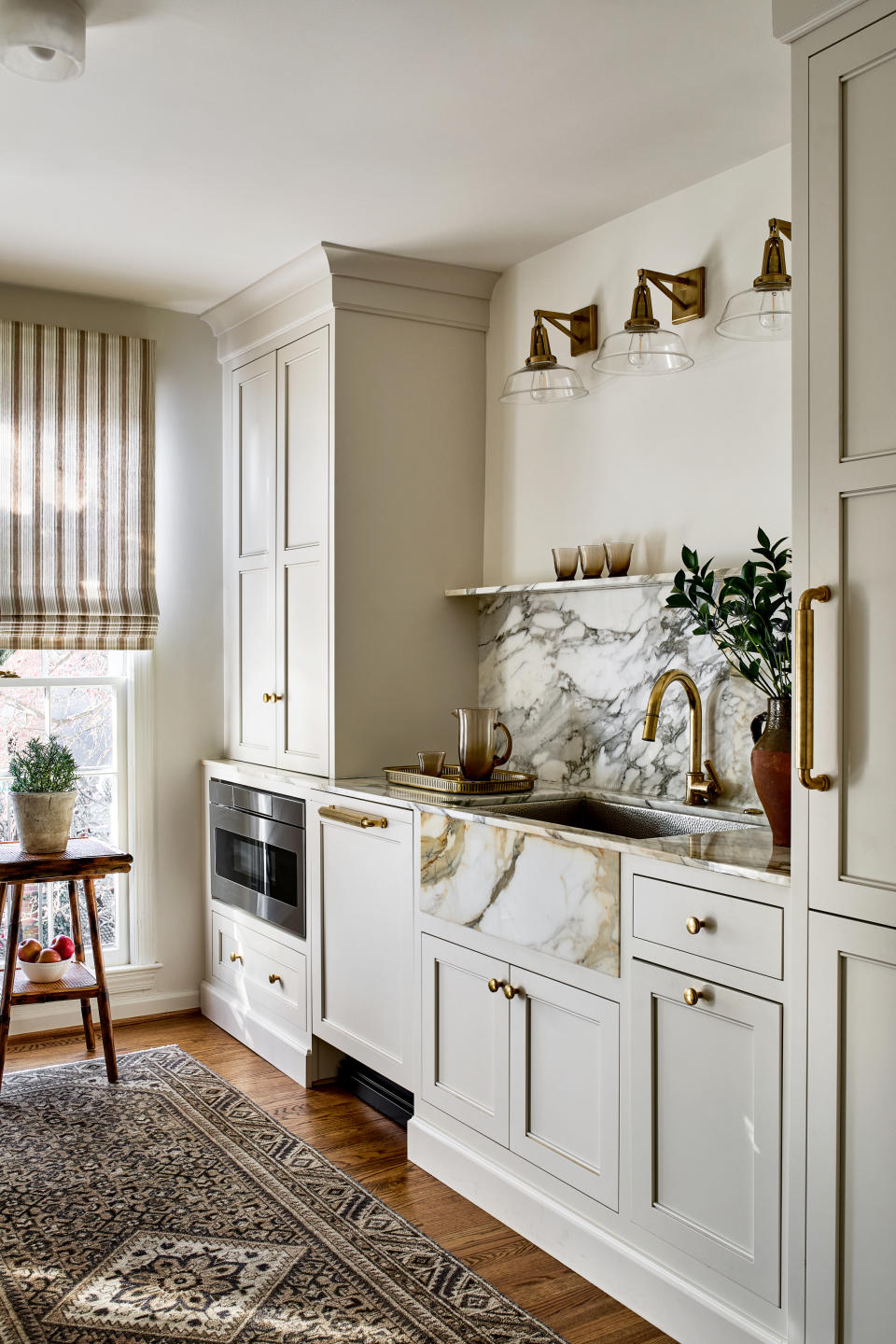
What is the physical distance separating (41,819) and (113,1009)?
37.4 inches

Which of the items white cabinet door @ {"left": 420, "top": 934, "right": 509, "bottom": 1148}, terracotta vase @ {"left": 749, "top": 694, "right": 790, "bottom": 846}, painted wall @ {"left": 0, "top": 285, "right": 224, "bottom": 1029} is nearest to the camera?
terracotta vase @ {"left": 749, "top": 694, "right": 790, "bottom": 846}

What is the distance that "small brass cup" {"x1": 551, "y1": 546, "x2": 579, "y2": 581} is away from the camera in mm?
3195

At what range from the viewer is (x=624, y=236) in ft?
10.4

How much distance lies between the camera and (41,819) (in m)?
3.52

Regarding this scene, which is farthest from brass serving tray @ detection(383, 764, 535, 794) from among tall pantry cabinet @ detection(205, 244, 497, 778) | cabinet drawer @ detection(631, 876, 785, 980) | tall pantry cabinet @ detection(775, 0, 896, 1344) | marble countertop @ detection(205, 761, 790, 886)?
tall pantry cabinet @ detection(775, 0, 896, 1344)

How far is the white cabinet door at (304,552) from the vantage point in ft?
11.7

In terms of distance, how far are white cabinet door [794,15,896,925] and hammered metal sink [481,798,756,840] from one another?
2.94ft

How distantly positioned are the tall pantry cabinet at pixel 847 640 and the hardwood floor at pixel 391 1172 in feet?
1.86

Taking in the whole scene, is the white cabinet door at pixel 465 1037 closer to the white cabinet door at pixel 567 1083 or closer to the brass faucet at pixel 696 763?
the white cabinet door at pixel 567 1083

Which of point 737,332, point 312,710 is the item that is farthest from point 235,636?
point 737,332

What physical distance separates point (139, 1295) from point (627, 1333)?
0.98 m

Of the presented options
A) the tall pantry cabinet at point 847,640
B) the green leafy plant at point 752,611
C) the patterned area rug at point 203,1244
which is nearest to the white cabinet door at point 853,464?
the tall pantry cabinet at point 847,640

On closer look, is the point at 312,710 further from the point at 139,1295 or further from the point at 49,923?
the point at 139,1295

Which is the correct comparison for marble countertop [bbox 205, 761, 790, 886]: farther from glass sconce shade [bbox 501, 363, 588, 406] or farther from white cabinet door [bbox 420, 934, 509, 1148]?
glass sconce shade [bbox 501, 363, 588, 406]
